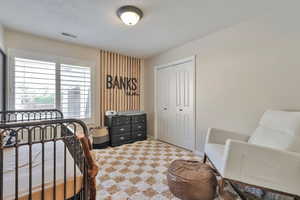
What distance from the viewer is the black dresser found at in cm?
362

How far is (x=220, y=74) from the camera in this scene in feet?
8.95

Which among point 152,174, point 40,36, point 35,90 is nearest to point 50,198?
point 152,174

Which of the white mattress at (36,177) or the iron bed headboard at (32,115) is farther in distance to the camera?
the iron bed headboard at (32,115)

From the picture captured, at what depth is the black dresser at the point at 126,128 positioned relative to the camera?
3.62 m

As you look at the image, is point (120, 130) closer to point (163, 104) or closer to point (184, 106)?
point (163, 104)

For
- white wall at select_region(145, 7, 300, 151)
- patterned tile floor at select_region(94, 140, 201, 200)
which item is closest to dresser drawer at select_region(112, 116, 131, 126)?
patterned tile floor at select_region(94, 140, 201, 200)

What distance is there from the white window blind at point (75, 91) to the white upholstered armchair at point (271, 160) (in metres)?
3.01

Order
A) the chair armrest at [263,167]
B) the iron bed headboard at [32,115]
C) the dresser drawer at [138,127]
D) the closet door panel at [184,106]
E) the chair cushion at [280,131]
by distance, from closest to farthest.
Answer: the chair armrest at [263,167] → the chair cushion at [280,131] → the iron bed headboard at [32,115] → the closet door panel at [184,106] → the dresser drawer at [138,127]

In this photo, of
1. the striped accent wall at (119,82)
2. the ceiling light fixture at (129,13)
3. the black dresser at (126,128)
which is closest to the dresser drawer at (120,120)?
the black dresser at (126,128)

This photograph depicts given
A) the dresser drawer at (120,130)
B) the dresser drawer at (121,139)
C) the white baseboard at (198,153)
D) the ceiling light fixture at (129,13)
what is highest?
the ceiling light fixture at (129,13)

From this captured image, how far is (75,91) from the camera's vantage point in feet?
11.3

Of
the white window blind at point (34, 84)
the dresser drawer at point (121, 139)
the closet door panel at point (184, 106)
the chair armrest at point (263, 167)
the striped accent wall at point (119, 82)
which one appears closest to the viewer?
the chair armrest at point (263, 167)

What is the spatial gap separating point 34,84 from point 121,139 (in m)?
A: 2.18

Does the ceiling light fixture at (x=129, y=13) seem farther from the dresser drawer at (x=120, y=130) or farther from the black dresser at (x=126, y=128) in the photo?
the dresser drawer at (x=120, y=130)
